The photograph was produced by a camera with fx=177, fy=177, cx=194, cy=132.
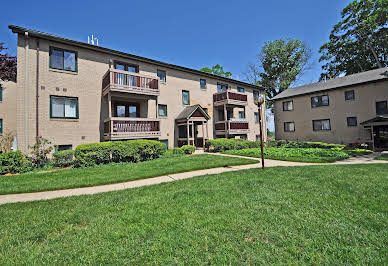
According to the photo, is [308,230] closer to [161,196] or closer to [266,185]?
[266,185]

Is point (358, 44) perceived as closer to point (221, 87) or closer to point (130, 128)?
point (221, 87)

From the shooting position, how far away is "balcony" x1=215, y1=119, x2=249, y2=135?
60.6ft

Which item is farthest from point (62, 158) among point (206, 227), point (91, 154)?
point (206, 227)

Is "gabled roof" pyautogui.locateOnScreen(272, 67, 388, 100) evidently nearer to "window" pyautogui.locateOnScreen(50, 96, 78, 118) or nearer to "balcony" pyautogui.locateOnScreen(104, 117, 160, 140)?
"balcony" pyautogui.locateOnScreen(104, 117, 160, 140)

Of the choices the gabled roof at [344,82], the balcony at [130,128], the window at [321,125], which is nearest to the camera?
the balcony at [130,128]

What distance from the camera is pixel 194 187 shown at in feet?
16.6

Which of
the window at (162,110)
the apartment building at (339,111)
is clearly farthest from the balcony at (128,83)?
the apartment building at (339,111)

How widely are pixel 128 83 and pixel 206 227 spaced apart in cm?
1216

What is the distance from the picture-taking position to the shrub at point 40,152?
30.9 ft

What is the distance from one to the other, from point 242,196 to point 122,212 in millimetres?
2662

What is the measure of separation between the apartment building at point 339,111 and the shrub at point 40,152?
83.2 ft

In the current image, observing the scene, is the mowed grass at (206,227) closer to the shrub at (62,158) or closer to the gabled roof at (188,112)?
the shrub at (62,158)

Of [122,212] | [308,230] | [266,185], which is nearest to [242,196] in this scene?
[266,185]

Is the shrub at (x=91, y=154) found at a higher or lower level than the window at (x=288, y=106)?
lower
